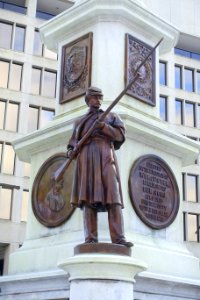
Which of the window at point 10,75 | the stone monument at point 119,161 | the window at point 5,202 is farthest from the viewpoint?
the window at point 10,75

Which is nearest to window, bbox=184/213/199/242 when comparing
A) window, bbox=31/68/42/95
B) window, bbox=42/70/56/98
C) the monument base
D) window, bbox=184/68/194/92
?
window, bbox=184/68/194/92

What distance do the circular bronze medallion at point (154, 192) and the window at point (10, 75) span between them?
33962 mm

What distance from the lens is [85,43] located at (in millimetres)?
10453

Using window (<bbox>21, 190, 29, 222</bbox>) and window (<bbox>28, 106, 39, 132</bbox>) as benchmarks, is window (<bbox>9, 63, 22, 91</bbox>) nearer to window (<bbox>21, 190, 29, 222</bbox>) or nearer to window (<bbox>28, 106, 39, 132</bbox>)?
window (<bbox>28, 106, 39, 132</bbox>)

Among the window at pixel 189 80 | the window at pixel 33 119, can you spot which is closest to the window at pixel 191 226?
the window at pixel 189 80

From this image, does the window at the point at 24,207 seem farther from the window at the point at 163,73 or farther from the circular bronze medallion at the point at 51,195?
the circular bronze medallion at the point at 51,195

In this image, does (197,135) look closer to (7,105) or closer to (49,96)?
(49,96)

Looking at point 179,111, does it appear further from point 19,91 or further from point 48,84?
point 19,91

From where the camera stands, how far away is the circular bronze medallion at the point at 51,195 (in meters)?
9.16

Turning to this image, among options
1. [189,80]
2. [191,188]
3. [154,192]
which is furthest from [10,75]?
[154,192]

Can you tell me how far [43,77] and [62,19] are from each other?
33.4m

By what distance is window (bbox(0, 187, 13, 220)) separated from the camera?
126 feet

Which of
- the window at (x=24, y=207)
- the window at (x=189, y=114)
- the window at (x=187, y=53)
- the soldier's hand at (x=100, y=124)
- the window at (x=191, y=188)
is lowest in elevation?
the soldier's hand at (x=100, y=124)

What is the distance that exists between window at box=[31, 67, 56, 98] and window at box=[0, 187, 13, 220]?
8745 millimetres
